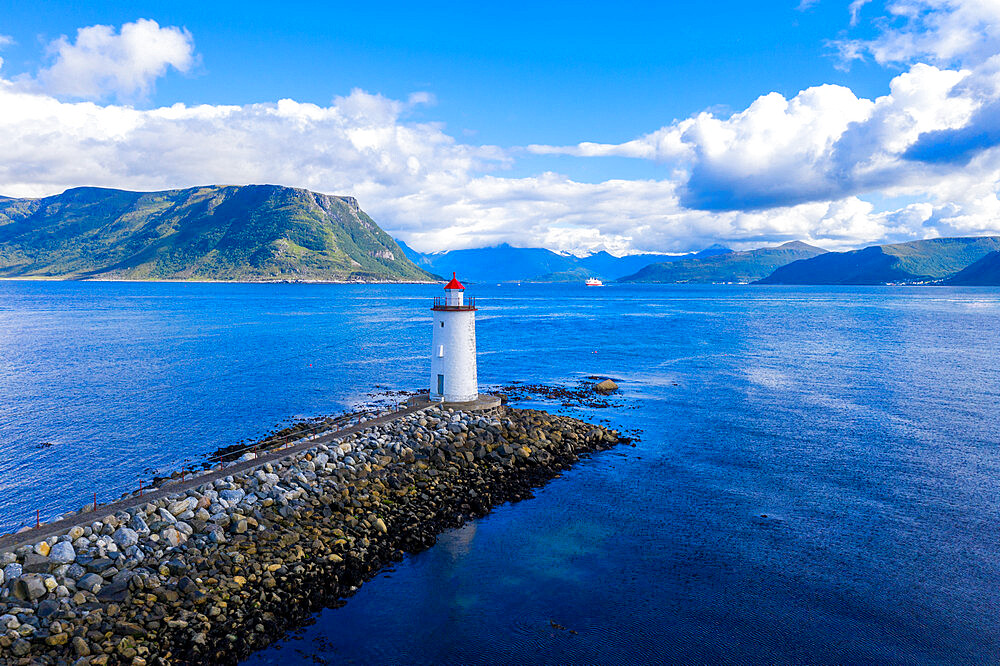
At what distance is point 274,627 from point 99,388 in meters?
45.4

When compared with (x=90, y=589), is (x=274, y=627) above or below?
below

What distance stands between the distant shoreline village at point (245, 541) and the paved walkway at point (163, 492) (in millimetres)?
89

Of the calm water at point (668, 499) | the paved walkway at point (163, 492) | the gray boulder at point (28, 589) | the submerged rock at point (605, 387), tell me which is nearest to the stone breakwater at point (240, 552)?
the gray boulder at point (28, 589)

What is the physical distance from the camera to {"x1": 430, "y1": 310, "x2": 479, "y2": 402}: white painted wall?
36.7 m

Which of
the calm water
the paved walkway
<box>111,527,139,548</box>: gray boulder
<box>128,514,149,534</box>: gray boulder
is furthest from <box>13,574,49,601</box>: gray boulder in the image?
the calm water

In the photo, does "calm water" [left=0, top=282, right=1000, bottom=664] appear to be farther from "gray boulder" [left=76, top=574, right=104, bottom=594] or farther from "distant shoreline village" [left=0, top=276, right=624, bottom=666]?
"gray boulder" [left=76, top=574, right=104, bottom=594]

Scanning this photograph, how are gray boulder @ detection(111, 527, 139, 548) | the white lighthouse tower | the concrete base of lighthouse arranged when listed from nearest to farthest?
gray boulder @ detection(111, 527, 139, 548) < the white lighthouse tower < the concrete base of lighthouse

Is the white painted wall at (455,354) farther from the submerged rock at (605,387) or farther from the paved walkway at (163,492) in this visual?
the submerged rock at (605,387)

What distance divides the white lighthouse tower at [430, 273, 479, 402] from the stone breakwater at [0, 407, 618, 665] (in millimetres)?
7043

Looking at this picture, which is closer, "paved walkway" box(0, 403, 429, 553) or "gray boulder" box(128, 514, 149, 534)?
"paved walkway" box(0, 403, 429, 553)

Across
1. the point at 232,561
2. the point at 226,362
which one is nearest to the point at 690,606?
the point at 232,561

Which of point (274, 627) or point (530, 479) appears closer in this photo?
point (274, 627)

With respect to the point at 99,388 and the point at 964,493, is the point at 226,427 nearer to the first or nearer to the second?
the point at 99,388

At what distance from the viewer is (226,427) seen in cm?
4062
